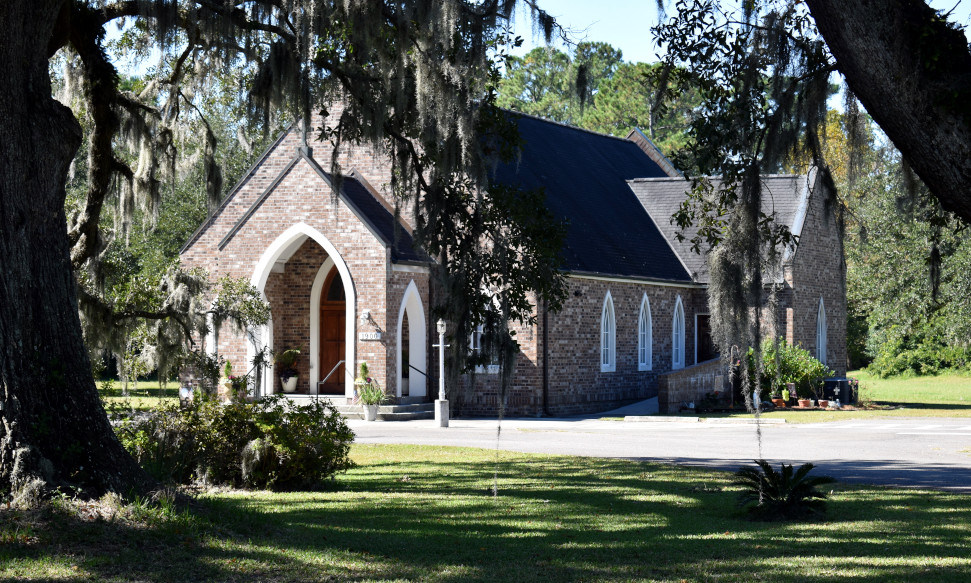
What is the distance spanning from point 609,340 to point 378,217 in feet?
23.9

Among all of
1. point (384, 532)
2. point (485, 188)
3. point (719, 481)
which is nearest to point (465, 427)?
point (719, 481)

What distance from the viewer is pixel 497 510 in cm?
1088

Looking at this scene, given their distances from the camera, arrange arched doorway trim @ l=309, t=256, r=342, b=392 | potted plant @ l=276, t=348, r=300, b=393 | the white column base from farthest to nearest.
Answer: arched doorway trim @ l=309, t=256, r=342, b=392
potted plant @ l=276, t=348, r=300, b=393
the white column base

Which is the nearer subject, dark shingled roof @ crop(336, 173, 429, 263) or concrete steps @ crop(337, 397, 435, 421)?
concrete steps @ crop(337, 397, 435, 421)

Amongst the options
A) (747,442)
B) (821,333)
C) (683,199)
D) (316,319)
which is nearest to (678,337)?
(683,199)

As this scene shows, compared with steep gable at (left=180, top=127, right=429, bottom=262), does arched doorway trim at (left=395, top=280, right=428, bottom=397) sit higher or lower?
lower

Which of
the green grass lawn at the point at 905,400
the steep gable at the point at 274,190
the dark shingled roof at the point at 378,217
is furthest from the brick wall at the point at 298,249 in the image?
the green grass lawn at the point at 905,400

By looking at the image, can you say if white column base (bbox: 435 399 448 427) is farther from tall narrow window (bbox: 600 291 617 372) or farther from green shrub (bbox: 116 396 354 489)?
green shrub (bbox: 116 396 354 489)

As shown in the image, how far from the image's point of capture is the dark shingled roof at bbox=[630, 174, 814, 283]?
32.9 meters

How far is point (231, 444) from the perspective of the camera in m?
11.9

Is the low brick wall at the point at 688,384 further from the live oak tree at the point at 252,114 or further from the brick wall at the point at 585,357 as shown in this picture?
the live oak tree at the point at 252,114

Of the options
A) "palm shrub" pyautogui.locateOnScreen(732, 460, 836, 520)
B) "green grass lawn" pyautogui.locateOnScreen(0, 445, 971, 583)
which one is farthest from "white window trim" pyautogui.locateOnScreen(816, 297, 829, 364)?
"palm shrub" pyautogui.locateOnScreen(732, 460, 836, 520)

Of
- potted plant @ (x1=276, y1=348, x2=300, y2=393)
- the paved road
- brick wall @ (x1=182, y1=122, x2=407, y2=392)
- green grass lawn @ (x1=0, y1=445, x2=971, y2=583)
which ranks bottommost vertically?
green grass lawn @ (x1=0, y1=445, x2=971, y2=583)

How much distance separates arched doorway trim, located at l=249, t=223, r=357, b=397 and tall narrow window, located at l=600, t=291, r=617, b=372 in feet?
22.8
